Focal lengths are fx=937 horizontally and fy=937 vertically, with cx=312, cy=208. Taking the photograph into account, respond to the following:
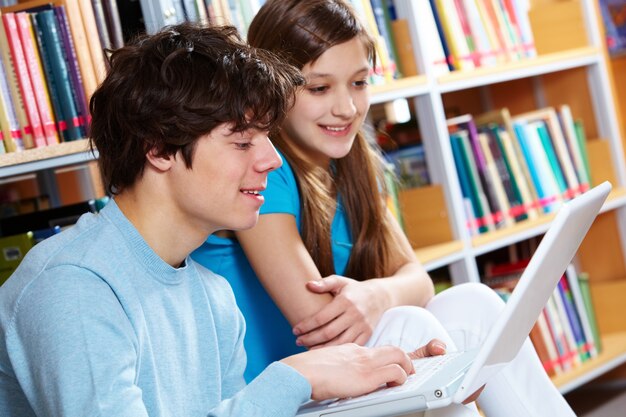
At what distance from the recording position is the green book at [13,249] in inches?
63.9

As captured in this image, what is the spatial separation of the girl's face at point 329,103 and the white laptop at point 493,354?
607 millimetres

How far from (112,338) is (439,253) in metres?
1.34

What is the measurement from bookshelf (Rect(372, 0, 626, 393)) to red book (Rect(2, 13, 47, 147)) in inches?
42.0

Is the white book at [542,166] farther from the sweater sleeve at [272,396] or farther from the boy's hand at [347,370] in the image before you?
the sweater sleeve at [272,396]

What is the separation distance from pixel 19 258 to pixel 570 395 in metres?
2.00

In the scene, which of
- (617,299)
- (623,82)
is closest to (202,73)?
(617,299)

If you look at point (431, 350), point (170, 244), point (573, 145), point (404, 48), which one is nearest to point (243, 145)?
point (170, 244)

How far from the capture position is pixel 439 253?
91.4 inches

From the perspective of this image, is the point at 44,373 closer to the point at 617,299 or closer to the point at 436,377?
the point at 436,377

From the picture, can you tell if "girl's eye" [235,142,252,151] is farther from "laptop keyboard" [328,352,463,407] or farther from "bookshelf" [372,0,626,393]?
"bookshelf" [372,0,626,393]

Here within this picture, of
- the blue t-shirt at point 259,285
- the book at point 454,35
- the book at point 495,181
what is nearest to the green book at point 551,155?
the book at point 495,181

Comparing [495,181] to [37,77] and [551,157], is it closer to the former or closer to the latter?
[551,157]

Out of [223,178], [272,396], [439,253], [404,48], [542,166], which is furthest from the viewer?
[542,166]

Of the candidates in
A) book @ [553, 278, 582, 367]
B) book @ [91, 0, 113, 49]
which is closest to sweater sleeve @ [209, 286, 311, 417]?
book @ [91, 0, 113, 49]
